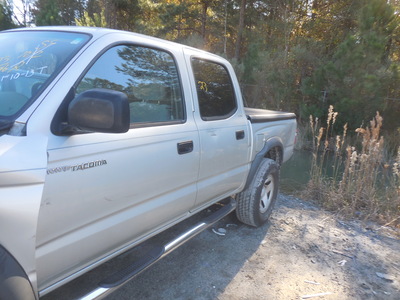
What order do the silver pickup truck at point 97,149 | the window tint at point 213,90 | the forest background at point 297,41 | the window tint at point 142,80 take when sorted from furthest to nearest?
the forest background at point 297,41 < the window tint at point 213,90 < the window tint at point 142,80 < the silver pickup truck at point 97,149

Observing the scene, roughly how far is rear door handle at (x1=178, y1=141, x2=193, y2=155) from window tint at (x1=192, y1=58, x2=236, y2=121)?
0.40 metres

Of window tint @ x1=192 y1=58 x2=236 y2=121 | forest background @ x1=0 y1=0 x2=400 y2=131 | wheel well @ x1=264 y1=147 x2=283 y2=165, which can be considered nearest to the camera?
window tint @ x1=192 y1=58 x2=236 y2=121

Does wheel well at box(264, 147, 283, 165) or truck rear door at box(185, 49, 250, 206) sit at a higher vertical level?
truck rear door at box(185, 49, 250, 206)

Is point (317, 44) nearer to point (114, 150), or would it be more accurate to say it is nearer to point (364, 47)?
point (364, 47)

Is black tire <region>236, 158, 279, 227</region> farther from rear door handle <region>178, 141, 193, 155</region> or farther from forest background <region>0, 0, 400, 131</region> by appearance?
forest background <region>0, 0, 400, 131</region>

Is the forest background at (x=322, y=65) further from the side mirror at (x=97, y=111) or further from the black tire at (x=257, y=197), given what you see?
the side mirror at (x=97, y=111)

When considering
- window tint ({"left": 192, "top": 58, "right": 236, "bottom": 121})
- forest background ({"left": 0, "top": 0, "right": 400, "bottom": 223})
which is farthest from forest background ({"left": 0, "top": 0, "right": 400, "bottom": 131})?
window tint ({"left": 192, "top": 58, "right": 236, "bottom": 121})

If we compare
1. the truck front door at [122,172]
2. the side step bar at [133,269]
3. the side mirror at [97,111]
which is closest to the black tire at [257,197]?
the side step bar at [133,269]

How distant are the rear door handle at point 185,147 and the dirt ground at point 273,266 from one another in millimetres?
1237

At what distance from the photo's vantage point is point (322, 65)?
11.3 m

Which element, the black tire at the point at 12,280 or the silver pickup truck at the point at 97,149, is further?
the silver pickup truck at the point at 97,149

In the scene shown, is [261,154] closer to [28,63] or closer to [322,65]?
[28,63]

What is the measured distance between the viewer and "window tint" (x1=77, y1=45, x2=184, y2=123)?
Answer: 6.58 feet

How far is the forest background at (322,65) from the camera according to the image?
5.20 metres
